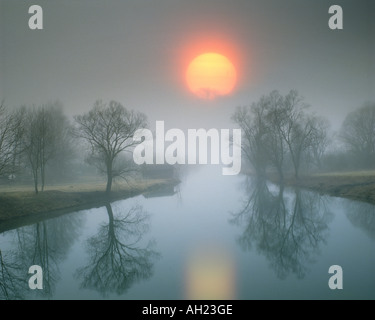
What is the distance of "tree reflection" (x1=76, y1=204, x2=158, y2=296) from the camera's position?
10.7m

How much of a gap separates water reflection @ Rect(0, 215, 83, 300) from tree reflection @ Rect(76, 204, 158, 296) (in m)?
1.43

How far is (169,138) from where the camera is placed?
151 ft

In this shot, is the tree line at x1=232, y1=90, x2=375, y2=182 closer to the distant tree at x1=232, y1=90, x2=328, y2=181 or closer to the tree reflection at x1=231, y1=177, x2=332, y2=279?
the distant tree at x1=232, y1=90, x2=328, y2=181

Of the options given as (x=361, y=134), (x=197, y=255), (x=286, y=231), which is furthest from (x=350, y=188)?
(x=361, y=134)

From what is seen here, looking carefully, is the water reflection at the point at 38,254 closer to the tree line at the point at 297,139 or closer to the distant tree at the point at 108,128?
the distant tree at the point at 108,128

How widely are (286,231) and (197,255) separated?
A: 7591mm

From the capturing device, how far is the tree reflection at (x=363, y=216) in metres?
16.5

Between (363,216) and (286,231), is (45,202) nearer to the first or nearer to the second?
(286,231)

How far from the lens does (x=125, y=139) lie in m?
35.4

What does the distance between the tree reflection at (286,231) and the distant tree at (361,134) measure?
171 feet
